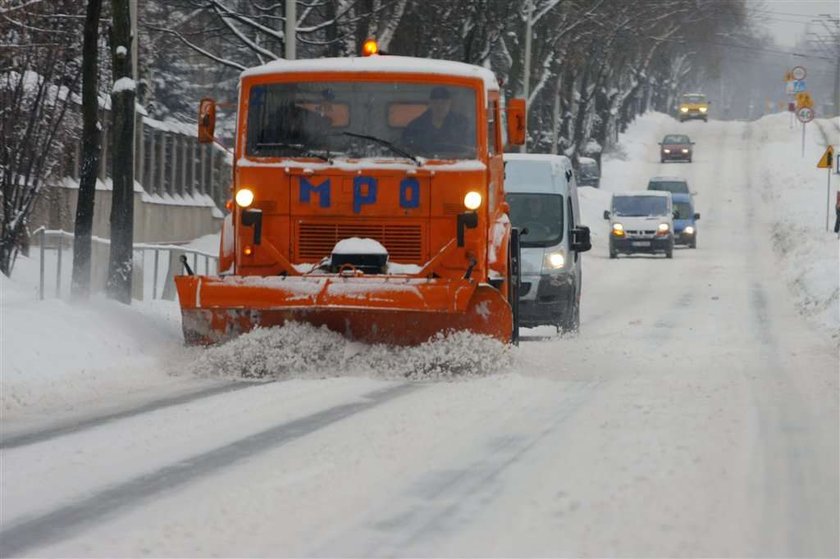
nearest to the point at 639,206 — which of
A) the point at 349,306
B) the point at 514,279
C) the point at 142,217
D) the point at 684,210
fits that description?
the point at 684,210

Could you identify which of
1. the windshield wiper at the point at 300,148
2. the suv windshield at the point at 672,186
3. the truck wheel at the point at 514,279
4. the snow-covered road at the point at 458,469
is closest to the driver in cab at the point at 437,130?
the windshield wiper at the point at 300,148

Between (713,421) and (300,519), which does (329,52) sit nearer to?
(713,421)

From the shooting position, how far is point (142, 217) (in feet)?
134

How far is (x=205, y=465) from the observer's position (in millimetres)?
8336

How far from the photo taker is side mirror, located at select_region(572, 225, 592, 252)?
785 inches

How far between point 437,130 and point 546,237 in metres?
7.43

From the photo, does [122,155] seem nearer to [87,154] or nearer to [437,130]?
[87,154]

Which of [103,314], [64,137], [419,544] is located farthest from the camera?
[64,137]

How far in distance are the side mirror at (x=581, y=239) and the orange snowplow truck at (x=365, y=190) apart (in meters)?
5.60

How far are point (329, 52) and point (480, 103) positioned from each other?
69.1 feet

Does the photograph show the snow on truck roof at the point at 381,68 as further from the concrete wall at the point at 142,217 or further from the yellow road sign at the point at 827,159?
the yellow road sign at the point at 827,159

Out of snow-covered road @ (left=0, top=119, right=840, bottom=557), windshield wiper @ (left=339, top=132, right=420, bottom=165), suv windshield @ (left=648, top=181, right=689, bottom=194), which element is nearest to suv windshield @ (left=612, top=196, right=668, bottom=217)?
suv windshield @ (left=648, top=181, right=689, bottom=194)

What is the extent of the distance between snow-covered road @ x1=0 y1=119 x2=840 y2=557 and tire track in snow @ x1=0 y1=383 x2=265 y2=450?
0.14 ft

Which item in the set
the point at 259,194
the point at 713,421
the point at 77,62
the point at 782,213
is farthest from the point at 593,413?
the point at 782,213
